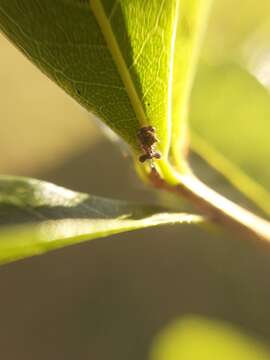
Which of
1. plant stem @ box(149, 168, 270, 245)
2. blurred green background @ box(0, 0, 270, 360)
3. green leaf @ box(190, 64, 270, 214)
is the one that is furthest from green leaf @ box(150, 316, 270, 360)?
plant stem @ box(149, 168, 270, 245)

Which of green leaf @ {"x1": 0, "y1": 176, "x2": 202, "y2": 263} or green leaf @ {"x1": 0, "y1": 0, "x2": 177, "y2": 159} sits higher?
green leaf @ {"x1": 0, "y1": 0, "x2": 177, "y2": 159}

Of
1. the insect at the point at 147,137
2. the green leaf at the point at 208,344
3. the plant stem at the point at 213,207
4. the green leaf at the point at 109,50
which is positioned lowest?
the green leaf at the point at 208,344

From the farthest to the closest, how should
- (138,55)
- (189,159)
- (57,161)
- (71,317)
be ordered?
1. (57,161)
2. (71,317)
3. (189,159)
4. (138,55)

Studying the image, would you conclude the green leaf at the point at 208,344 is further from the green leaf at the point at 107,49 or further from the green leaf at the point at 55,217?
the green leaf at the point at 107,49

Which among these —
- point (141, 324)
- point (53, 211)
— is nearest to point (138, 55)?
point (53, 211)

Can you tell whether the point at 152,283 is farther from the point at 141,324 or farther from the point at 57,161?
the point at 57,161

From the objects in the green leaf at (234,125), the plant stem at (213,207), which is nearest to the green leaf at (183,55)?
the plant stem at (213,207)

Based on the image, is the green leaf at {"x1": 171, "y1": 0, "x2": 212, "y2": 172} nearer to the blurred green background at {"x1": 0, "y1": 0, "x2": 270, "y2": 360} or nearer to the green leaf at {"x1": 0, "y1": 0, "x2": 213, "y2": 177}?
the green leaf at {"x1": 0, "y1": 0, "x2": 213, "y2": 177}
